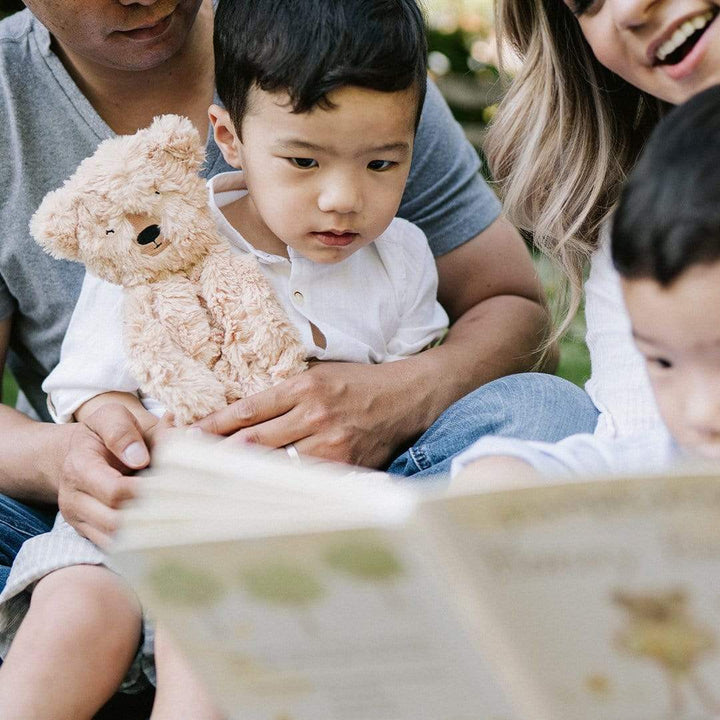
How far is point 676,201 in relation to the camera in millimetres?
1055

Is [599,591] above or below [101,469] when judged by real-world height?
above

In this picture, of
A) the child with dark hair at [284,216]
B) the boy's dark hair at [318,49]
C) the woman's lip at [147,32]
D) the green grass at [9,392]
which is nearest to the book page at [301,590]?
the child with dark hair at [284,216]

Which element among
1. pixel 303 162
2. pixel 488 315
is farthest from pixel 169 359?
pixel 488 315

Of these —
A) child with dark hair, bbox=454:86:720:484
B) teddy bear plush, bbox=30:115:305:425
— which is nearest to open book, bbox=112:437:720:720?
child with dark hair, bbox=454:86:720:484

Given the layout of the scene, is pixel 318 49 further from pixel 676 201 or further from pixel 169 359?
pixel 676 201

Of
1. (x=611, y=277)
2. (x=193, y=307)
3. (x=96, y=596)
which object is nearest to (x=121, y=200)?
(x=193, y=307)

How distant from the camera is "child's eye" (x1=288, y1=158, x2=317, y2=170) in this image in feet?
5.31

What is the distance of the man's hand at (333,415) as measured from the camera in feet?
5.19

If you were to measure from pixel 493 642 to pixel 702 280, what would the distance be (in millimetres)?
411

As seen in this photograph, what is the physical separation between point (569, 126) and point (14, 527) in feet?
3.75

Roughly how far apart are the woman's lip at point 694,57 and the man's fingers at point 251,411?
69 centimetres

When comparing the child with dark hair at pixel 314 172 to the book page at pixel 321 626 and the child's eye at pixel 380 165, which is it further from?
the book page at pixel 321 626

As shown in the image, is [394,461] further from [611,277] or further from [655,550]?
[655,550]

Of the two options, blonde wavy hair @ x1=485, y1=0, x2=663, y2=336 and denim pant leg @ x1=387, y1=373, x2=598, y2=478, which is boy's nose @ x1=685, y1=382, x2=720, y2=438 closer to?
denim pant leg @ x1=387, y1=373, x2=598, y2=478
